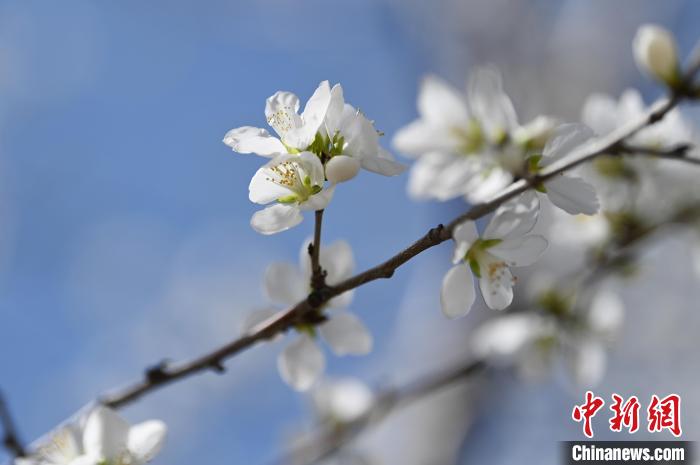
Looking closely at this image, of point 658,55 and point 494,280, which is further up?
point 658,55

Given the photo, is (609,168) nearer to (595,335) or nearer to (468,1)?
(595,335)

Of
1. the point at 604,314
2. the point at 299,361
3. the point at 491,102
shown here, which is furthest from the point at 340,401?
the point at 491,102

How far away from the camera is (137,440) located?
1.02m

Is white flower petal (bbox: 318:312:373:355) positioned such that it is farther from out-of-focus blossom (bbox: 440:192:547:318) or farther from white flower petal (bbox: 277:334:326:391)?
out-of-focus blossom (bbox: 440:192:547:318)

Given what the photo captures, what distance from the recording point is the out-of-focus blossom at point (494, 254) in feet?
3.31

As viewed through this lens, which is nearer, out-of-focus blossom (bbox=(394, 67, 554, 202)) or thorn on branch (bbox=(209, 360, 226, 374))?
thorn on branch (bbox=(209, 360, 226, 374))

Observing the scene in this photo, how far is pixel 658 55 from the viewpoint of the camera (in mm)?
1308

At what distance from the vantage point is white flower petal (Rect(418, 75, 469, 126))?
1462mm

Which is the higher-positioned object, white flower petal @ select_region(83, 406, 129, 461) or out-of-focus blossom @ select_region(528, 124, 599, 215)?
out-of-focus blossom @ select_region(528, 124, 599, 215)

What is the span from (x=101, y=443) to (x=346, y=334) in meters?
0.42

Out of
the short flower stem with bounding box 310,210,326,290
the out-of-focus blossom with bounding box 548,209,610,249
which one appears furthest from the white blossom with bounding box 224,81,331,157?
the out-of-focus blossom with bounding box 548,209,610,249

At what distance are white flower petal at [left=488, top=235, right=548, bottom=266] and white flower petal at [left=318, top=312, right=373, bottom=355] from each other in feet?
0.99

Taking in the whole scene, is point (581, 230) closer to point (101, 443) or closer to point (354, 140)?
point (354, 140)

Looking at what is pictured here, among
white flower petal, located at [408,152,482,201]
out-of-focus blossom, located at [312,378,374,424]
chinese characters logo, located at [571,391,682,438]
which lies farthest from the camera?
out-of-focus blossom, located at [312,378,374,424]
